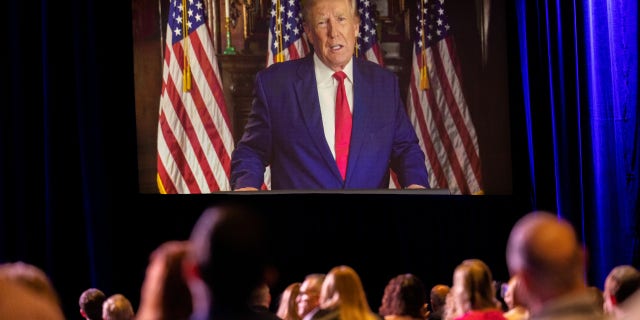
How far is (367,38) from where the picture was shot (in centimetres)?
1035

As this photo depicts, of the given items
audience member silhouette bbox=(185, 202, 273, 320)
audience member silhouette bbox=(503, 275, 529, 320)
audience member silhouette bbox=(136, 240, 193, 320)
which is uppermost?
audience member silhouette bbox=(185, 202, 273, 320)

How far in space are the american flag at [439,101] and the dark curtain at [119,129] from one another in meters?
0.58

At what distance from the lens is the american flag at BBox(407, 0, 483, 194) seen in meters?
10.4

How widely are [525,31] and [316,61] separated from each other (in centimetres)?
226

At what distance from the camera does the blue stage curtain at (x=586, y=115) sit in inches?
398

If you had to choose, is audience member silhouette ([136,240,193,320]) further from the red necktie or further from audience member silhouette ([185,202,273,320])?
the red necktie

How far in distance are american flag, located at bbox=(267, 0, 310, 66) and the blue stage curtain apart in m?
2.35

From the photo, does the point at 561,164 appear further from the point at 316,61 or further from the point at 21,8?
the point at 21,8

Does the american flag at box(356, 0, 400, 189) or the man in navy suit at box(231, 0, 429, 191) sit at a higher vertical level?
the american flag at box(356, 0, 400, 189)

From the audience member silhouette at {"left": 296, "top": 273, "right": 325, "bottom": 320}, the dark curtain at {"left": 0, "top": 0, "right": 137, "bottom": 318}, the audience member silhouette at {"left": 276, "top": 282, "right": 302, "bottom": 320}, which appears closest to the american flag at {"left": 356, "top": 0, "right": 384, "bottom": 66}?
the dark curtain at {"left": 0, "top": 0, "right": 137, "bottom": 318}

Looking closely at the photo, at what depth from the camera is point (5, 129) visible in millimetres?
9672

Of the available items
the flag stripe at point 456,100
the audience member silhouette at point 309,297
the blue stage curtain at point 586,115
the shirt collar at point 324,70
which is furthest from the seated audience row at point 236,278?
the blue stage curtain at point 586,115

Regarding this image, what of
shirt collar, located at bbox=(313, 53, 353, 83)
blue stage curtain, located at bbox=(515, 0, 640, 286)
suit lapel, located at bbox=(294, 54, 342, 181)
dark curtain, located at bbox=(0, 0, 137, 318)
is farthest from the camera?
shirt collar, located at bbox=(313, 53, 353, 83)

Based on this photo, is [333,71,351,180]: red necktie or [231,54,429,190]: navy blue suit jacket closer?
[231,54,429,190]: navy blue suit jacket
